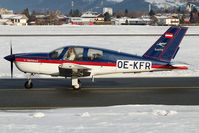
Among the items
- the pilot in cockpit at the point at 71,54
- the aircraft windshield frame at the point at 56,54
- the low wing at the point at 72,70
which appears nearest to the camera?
the low wing at the point at 72,70

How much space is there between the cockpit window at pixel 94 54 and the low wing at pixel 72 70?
510mm

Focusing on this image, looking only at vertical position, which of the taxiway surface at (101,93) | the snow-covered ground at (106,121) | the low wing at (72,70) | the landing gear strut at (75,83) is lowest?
the taxiway surface at (101,93)

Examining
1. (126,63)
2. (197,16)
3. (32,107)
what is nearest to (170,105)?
(126,63)

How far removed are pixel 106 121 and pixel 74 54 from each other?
5.64 m

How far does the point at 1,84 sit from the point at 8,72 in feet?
12.1

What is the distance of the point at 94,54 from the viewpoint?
46.3ft

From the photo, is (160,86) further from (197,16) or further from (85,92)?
(197,16)

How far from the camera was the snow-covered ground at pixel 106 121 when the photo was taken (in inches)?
317

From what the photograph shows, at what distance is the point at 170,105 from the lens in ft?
38.4

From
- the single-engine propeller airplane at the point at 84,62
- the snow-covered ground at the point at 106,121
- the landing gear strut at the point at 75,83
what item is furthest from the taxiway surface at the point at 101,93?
the snow-covered ground at the point at 106,121

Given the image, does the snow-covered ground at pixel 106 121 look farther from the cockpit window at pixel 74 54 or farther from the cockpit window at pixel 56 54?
the cockpit window at pixel 56 54

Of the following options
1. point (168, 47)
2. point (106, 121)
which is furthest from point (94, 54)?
point (106, 121)

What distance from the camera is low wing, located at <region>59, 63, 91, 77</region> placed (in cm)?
1375

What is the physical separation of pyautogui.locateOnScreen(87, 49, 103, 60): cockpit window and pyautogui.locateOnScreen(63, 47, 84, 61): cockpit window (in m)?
0.33
